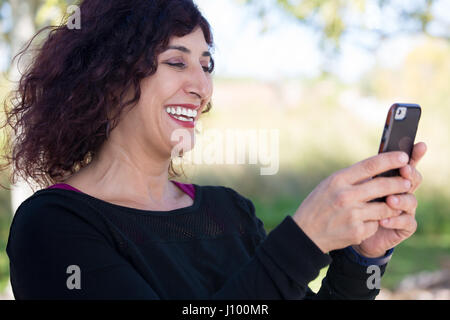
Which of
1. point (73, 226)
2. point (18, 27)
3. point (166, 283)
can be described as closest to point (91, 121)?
point (73, 226)

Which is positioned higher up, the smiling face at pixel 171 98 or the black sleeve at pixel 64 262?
the smiling face at pixel 171 98

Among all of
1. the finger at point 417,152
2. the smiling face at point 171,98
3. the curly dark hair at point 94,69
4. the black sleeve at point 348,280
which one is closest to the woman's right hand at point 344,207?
the finger at point 417,152

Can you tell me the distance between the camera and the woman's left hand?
1.51 metres

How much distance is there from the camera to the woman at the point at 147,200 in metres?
1.40

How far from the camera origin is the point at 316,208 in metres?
1.40

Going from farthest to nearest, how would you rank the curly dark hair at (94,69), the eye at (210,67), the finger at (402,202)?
the eye at (210,67)
the curly dark hair at (94,69)
the finger at (402,202)

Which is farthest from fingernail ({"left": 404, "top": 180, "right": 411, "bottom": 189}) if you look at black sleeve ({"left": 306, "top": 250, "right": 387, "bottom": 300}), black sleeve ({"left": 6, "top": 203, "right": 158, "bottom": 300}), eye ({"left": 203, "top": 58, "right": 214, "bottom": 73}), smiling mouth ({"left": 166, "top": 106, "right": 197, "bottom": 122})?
eye ({"left": 203, "top": 58, "right": 214, "bottom": 73})

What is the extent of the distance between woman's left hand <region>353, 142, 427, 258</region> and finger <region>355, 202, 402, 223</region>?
0.03 meters

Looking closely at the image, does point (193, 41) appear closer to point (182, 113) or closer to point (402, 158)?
point (182, 113)

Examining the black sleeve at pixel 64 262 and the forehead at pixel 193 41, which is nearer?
the black sleeve at pixel 64 262

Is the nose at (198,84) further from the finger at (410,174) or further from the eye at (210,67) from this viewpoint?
the finger at (410,174)

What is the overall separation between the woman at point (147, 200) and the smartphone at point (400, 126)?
6cm

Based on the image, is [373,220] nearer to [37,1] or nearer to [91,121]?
[91,121]

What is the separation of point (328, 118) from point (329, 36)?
5.02 m
